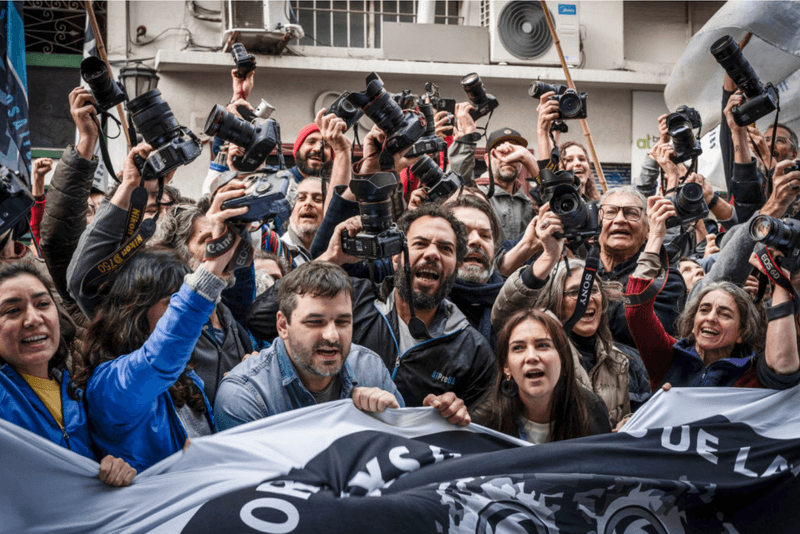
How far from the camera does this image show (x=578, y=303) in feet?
14.1

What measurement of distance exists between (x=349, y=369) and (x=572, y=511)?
1.01 meters

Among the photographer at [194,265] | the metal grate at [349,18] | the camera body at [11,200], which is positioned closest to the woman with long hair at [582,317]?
the photographer at [194,265]

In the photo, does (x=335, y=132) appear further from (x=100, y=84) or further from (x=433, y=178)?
(x=100, y=84)

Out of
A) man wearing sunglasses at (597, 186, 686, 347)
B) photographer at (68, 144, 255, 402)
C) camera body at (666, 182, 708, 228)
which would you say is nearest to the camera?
photographer at (68, 144, 255, 402)

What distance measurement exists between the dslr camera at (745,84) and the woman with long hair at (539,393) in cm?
201

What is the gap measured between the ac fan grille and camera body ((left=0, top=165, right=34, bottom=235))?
9.69 m

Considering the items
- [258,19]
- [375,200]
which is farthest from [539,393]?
[258,19]

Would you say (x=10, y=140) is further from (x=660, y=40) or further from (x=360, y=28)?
(x=660, y=40)

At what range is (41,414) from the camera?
3062 millimetres

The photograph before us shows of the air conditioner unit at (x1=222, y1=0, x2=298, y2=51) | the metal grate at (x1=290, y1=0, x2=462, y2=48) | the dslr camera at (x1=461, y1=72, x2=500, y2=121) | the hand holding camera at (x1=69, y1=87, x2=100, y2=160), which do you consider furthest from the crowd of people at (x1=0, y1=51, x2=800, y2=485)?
the metal grate at (x1=290, y1=0, x2=462, y2=48)

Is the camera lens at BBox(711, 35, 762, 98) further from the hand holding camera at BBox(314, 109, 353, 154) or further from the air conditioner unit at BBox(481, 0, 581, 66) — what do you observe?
the air conditioner unit at BBox(481, 0, 581, 66)

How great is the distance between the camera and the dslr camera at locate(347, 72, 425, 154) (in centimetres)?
442

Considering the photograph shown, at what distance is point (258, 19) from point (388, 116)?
686 centimetres

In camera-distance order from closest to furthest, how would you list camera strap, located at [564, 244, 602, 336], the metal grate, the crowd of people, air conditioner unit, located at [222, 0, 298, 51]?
the crowd of people, camera strap, located at [564, 244, 602, 336], air conditioner unit, located at [222, 0, 298, 51], the metal grate
